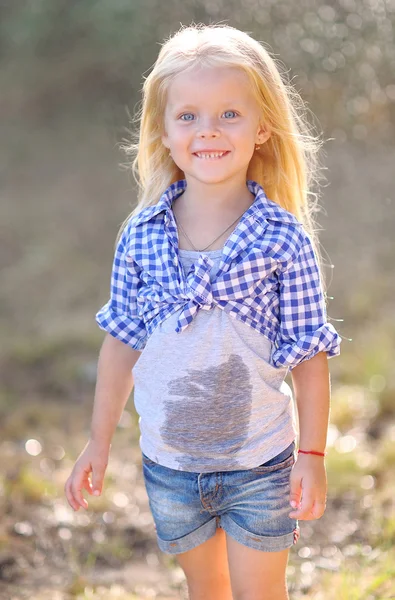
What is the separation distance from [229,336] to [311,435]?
0.26 metres

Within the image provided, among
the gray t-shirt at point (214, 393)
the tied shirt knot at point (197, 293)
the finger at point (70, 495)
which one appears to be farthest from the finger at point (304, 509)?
the finger at point (70, 495)

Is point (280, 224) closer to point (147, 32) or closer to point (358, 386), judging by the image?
point (358, 386)

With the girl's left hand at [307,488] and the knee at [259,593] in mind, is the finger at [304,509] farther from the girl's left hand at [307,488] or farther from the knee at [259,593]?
the knee at [259,593]

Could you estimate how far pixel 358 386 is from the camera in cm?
403

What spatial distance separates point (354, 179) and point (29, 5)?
3168mm

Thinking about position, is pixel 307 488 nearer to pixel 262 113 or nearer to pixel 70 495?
pixel 70 495

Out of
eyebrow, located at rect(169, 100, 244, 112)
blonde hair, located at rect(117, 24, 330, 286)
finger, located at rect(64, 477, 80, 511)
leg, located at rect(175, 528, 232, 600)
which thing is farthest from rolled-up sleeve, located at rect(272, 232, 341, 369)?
finger, located at rect(64, 477, 80, 511)

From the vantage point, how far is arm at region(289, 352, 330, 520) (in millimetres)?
1693

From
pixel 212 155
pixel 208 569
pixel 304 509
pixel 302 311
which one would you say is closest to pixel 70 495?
pixel 208 569

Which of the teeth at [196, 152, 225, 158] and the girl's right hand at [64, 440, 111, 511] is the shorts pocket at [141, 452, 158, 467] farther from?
the teeth at [196, 152, 225, 158]

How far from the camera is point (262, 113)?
5.99 feet

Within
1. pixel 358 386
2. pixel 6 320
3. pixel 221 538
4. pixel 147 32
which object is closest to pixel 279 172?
pixel 221 538

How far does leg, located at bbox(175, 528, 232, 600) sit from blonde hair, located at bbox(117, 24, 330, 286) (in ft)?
2.17

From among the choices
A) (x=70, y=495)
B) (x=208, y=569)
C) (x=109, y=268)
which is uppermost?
(x=70, y=495)
